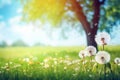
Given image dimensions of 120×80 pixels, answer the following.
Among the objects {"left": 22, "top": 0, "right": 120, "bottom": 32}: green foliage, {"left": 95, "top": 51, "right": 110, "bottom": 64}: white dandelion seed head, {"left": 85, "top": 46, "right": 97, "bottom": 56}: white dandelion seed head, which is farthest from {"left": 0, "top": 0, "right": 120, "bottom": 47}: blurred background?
{"left": 95, "top": 51, "right": 110, "bottom": 64}: white dandelion seed head

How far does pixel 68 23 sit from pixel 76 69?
63cm

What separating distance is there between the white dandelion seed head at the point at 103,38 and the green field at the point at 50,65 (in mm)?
166

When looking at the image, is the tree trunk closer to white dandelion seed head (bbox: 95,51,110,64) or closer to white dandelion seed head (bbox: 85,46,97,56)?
white dandelion seed head (bbox: 85,46,97,56)

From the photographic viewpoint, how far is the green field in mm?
3102

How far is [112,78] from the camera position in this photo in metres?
3.03

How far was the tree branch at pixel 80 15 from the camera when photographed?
3.40 m

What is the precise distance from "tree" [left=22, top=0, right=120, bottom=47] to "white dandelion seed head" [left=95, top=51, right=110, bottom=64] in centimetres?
29

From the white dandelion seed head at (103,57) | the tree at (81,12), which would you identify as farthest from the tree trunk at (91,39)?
the white dandelion seed head at (103,57)

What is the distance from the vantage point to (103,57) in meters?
3.05

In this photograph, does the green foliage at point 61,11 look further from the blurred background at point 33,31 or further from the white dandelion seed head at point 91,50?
the white dandelion seed head at point 91,50

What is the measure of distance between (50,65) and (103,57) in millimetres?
617

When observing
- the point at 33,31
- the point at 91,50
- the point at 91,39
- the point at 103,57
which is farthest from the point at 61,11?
the point at 103,57

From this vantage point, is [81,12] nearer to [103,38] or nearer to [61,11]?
[61,11]

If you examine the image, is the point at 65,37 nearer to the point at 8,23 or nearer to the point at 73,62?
the point at 73,62
